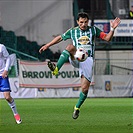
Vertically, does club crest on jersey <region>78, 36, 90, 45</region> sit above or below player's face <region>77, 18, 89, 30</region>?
below

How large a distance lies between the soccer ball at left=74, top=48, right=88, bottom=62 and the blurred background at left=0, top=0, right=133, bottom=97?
22.2 metres

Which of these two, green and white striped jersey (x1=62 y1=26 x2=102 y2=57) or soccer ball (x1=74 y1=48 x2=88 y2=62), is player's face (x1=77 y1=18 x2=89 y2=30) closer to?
green and white striped jersey (x1=62 y1=26 x2=102 y2=57)

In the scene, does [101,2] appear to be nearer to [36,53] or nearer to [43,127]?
[36,53]

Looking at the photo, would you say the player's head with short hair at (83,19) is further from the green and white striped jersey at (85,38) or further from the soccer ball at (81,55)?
the soccer ball at (81,55)

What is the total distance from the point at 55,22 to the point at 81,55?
991 inches

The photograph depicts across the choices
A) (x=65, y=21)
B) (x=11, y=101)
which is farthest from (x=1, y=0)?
(x=11, y=101)

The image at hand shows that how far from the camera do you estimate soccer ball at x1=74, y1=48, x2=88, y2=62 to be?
40.2 feet

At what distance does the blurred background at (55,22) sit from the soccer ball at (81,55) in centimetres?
2224

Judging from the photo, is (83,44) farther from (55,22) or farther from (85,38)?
(55,22)

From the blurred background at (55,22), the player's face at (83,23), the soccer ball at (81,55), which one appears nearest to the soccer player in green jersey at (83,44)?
the player's face at (83,23)

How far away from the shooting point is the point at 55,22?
122ft

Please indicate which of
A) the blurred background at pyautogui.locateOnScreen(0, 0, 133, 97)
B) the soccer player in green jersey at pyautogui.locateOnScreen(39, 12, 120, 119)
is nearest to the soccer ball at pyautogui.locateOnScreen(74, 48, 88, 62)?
the soccer player in green jersey at pyautogui.locateOnScreen(39, 12, 120, 119)

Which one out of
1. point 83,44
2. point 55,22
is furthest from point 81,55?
point 55,22

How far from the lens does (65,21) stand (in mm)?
37000
